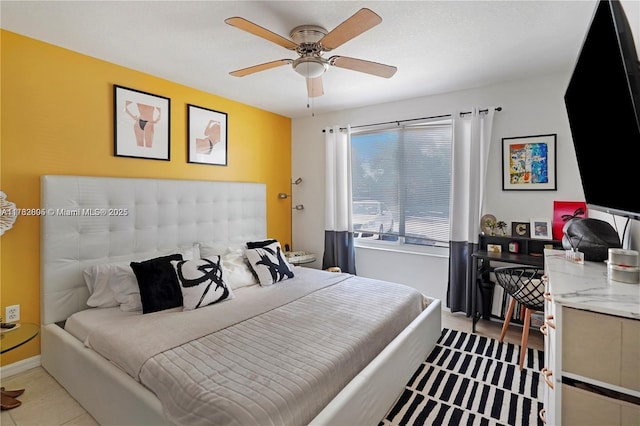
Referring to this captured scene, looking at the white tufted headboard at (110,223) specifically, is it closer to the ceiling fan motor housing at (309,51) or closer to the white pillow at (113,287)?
the white pillow at (113,287)

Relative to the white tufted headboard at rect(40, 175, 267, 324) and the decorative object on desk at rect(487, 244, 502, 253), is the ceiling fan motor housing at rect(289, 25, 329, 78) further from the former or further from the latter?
the decorative object on desk at rect(487, 244, 502, 253)

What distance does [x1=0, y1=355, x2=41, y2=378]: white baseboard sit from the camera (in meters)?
2.25

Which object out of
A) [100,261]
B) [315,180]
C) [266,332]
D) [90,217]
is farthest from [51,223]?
[315,180]

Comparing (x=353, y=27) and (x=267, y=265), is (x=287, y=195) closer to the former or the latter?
(x=267, y=265)

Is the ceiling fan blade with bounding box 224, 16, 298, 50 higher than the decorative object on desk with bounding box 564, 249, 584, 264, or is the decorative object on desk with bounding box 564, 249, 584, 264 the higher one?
the ceiling fan blade with bounding box 224, 16, 298, 50

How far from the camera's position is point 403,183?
3869mm

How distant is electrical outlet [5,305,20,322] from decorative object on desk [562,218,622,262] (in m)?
3.75

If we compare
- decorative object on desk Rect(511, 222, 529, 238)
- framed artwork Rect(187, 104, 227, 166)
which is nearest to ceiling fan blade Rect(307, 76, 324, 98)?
framed artwork Rect(187, 104, 227, 166)

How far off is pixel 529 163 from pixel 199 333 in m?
3.34

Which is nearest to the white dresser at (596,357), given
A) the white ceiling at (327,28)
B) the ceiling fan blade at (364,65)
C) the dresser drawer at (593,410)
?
the dresser drawer at (593,410)

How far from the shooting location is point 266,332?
6.45 ft

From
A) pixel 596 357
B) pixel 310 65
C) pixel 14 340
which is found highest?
pixel 310 65

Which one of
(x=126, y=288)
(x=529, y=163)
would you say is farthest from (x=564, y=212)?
(x=126, y=288)

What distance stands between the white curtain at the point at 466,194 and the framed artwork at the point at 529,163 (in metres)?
0.21
